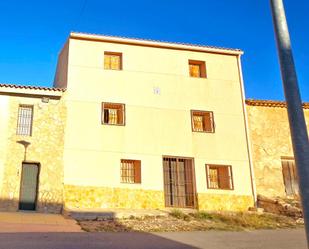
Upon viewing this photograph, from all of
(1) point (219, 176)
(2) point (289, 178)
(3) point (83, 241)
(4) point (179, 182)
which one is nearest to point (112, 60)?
(4) point (179, 182)

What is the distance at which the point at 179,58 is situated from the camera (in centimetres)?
1994

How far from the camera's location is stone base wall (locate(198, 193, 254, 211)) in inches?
702

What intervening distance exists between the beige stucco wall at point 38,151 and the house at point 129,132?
0.04 metres

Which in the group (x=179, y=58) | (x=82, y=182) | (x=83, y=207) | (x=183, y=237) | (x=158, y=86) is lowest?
(x=183, y=237)

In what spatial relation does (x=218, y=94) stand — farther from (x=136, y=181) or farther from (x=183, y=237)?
(x=183, y=237)

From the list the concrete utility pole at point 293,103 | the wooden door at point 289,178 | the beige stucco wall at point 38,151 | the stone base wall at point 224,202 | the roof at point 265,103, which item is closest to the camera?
the concrete utility pole at point 293,103

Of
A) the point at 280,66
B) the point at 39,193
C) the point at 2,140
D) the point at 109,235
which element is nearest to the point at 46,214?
the point at 39,193

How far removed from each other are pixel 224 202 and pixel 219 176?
1367 millimetres

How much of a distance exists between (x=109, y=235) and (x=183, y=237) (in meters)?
1.96

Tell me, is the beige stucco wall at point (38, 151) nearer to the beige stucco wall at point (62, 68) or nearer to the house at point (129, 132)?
the house at point (129, 132)

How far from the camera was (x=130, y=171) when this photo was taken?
58.3 ft

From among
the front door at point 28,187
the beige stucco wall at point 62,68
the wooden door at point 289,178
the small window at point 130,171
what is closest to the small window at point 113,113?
the small window at point 130,171

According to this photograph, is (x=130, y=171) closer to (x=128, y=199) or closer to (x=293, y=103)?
(x=128, y=199)

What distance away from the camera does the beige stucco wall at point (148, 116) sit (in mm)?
17234
